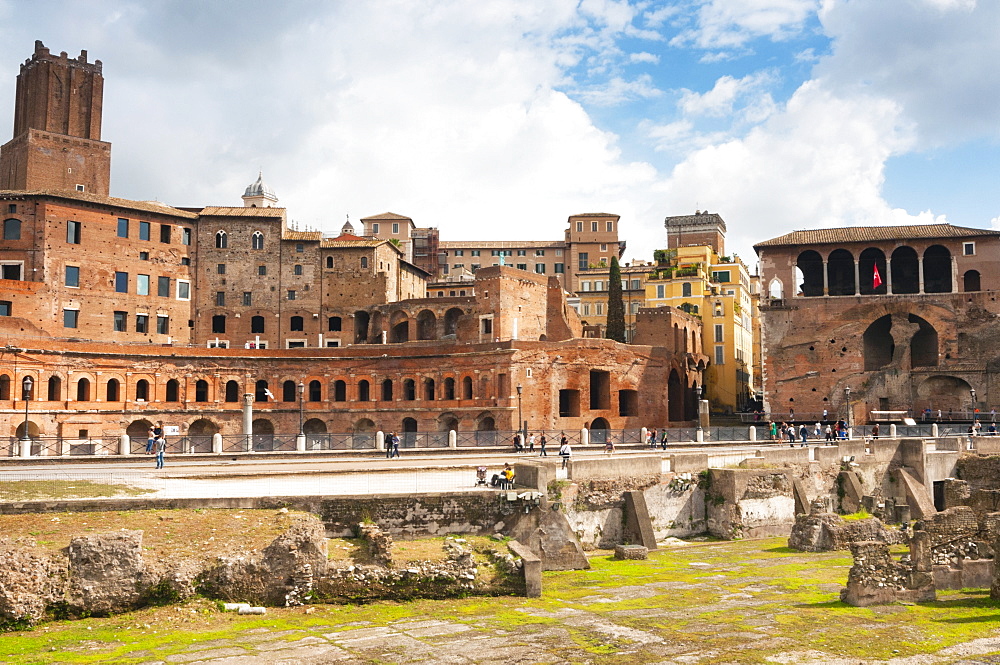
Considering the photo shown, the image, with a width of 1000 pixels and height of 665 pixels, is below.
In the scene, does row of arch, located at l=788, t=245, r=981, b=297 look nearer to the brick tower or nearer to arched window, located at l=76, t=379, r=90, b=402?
arched window, located at l=76, t=379, r=90, b=402

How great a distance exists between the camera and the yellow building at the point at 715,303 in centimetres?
7350

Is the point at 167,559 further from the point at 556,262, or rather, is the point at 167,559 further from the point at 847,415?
the point at 556,262

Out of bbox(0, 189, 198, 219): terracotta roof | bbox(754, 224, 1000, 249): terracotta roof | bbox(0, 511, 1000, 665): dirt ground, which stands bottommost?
bbox(0, 511, 1000, 665): dirt ground

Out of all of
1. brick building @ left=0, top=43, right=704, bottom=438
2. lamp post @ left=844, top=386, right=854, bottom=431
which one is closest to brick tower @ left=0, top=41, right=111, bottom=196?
brick building @ left=0, top=43, right=704, bottom=438

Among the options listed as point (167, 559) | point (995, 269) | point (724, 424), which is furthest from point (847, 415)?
point (167, 559)

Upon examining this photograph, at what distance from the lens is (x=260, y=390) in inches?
2448

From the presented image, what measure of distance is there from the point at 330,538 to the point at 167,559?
13.2ft

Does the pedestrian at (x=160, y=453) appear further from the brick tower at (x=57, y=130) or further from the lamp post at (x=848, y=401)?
the brick tower at (x=57, y=130)

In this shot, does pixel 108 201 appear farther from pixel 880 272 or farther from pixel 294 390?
pixel 880 272

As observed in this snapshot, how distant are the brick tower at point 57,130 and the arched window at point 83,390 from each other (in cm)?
1934

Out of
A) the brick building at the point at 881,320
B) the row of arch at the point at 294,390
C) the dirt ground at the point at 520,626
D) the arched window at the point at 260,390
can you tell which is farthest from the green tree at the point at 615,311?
the dirt ground at the point at 520,626

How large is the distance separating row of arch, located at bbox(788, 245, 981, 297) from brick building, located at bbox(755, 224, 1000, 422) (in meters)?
0.07

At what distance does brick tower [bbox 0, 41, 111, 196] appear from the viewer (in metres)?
67.2

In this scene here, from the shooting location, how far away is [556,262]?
9625 centimetres
